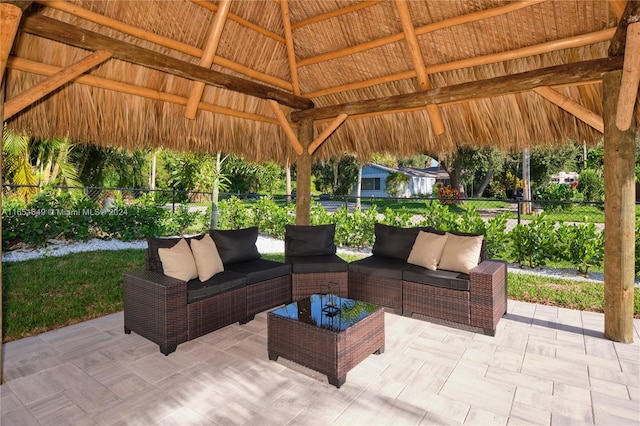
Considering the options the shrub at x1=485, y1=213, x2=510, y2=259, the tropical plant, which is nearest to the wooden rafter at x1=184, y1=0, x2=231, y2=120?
the shrub at x1=485, y1=213, x2=510, y2=259

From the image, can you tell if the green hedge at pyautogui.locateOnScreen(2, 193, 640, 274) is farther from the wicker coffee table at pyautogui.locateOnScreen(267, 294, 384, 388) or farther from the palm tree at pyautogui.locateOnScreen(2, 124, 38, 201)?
the wicker coffee table at pyautogui.locateOnScreen(267, 294, 384, 388)

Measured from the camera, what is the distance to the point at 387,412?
2.21 metres

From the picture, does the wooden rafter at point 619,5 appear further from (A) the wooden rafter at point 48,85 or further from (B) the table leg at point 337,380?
(A) the wooden rafter at point 48,85

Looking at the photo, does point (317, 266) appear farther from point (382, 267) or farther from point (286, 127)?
point (286, 127)

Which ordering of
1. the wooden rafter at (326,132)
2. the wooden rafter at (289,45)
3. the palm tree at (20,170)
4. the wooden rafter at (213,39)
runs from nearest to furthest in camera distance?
the wooden rafter at (213,39)
the wooden rafter at (289,45)
the wooden rafter at (326,132)
the palm tree at (20,170)

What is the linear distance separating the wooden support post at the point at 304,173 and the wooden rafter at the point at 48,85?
9.54ft

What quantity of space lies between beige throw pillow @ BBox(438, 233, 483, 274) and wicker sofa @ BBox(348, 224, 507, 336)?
0.06m

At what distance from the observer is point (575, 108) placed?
140 inches

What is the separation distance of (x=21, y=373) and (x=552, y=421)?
3.58m

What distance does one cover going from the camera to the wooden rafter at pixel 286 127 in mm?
5023

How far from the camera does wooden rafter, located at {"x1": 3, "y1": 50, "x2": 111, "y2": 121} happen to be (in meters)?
2.88

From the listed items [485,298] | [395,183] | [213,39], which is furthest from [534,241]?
[395,183]

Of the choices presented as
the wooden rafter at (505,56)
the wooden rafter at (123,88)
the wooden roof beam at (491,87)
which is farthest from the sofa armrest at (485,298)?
the wooden rafter at (123,88)

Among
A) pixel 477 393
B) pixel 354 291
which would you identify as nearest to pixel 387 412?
pixel 477 393
